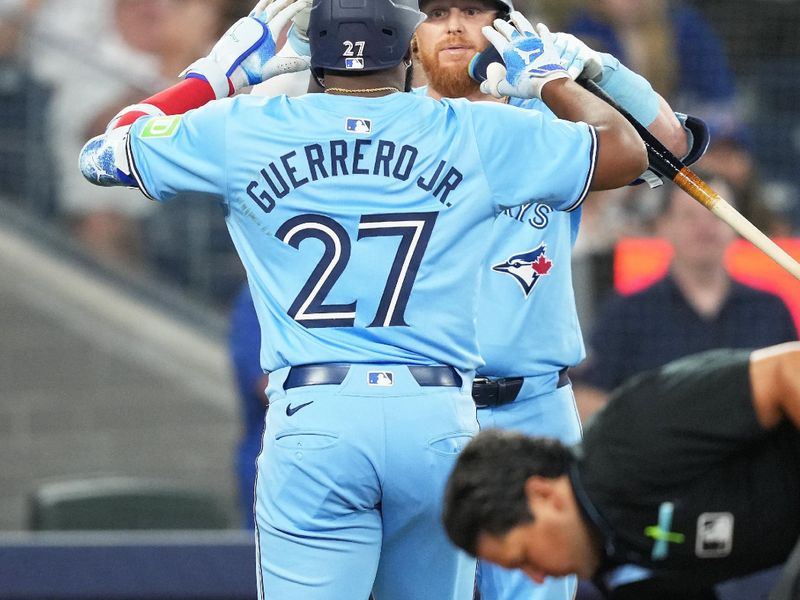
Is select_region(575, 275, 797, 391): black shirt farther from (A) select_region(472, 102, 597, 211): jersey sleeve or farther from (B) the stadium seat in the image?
(A) select_region(472, 102, 597, 211): jersey sleeve

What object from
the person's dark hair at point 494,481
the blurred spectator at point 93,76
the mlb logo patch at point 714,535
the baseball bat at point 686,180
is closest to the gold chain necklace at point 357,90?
the baseball bat at point 686,180

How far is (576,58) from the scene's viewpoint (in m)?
3.41

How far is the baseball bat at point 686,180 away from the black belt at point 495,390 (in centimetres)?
68

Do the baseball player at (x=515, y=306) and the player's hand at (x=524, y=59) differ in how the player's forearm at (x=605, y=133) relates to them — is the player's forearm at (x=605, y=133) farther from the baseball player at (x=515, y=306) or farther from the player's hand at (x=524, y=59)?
the baseball player at (x=515, y=306)

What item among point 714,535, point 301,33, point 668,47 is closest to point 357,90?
point 301,33

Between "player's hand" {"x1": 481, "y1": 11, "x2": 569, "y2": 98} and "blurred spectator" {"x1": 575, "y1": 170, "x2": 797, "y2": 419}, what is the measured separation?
7.71 feet

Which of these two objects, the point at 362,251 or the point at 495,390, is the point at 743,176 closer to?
the point at 495,390

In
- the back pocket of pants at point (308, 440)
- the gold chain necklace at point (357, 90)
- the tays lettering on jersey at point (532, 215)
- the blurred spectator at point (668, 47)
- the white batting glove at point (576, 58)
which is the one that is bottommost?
the back pocket of pants at point (308, 440)

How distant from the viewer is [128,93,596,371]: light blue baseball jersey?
10.2 ft

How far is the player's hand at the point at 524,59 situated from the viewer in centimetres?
328

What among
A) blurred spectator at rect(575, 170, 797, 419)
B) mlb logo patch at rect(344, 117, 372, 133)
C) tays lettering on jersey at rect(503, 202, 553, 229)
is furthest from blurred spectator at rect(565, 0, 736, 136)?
mlb logo patch at rect(344, 117, 372, 133)

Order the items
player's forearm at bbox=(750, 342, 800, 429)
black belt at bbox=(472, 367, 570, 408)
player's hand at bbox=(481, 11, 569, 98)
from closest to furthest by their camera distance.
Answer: player's forearm at bbox=(750, 342, 800, 429) < player's hand at bbox=(481, 11, 569, 98) < black belt at bbox=(472, 367, 570, 408)

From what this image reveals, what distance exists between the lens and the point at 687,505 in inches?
A: 104

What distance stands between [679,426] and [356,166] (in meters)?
0.93
